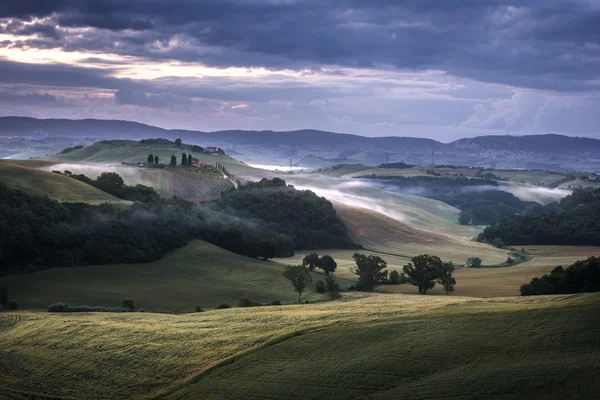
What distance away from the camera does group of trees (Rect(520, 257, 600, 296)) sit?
73.8m

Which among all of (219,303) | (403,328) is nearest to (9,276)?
(219,303)

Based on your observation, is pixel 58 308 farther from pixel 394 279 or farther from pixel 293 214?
pixel 293 214

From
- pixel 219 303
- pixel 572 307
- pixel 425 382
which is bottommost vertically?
pixel 219 303

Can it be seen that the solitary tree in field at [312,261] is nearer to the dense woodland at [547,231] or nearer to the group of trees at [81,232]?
the group of trees at [81,232]

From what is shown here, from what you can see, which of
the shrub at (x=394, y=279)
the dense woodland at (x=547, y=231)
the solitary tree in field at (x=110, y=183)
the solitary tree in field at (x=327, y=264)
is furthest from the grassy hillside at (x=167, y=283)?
the dense woodland at (x=547, y=231)

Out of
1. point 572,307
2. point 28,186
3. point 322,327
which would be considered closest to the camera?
point 572,307

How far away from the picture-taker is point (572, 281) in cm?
7669

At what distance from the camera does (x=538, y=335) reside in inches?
1971

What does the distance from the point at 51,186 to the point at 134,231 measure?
118ft

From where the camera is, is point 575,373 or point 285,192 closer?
point 575,373

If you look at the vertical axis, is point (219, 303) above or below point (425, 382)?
below

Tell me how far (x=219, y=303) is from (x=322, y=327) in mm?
39949

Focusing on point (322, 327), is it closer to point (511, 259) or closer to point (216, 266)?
point (216, 266)

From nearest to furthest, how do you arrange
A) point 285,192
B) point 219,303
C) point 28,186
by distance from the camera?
point 219,303
point 28,186
point 285,192
